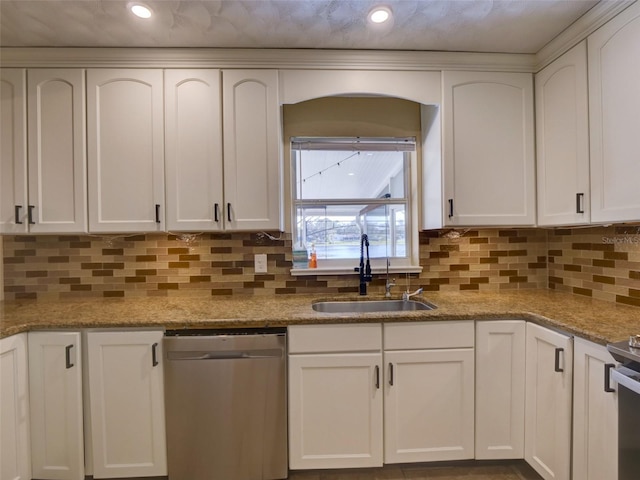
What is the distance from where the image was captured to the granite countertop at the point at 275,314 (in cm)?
154

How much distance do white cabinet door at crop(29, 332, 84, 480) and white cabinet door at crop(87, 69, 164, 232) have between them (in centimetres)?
64

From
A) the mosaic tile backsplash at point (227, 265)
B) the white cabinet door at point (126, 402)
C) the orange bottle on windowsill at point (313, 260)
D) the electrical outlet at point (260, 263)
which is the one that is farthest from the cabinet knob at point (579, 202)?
the white cabinet door at point (126, 402)

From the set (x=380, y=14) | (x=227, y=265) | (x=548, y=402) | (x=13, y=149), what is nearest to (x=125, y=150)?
(x=13, y=149)

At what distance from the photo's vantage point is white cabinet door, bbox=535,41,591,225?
1.70 m

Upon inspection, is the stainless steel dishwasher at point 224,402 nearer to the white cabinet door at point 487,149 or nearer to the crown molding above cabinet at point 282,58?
the white cabinet door at point 487,149

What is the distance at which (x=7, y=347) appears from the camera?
1510 mm

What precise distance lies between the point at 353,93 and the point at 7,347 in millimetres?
2162

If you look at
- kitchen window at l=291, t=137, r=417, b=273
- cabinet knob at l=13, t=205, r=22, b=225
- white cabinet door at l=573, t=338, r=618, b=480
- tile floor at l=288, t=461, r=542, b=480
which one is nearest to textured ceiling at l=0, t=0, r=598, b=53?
kitchen window at l=291, t=137, r=417, b=273

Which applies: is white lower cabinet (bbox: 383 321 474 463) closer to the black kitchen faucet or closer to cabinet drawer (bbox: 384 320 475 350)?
cabinet drawer (bbox: 384 320 475 350)

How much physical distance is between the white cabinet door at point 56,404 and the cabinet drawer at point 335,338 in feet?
3.51

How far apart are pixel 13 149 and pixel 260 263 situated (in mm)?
1515

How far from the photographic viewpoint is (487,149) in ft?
6.55

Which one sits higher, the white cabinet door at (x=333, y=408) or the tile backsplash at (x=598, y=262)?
the tile backsplash at (x=598, y=262)

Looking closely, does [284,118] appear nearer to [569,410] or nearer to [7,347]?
[7,347]
